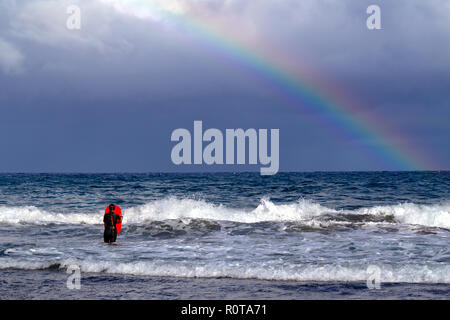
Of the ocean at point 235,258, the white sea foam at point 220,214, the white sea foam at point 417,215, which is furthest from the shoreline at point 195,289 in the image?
the white sea foam at point 417,215

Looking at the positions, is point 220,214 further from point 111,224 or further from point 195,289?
point 195,289

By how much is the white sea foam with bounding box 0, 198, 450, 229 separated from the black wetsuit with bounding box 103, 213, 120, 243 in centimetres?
691

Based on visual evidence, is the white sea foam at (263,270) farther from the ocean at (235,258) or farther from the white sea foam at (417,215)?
the white sea foam at (417,215)

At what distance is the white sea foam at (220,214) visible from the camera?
22.4 meters

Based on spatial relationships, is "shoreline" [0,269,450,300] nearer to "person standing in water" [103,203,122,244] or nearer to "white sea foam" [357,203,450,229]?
"person standing in water" [103,203,122,244]

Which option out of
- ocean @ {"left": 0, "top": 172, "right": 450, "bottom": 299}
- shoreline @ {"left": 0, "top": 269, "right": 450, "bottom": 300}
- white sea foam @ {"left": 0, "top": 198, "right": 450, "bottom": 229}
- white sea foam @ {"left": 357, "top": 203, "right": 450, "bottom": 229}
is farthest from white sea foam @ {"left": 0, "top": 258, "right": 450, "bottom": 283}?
white sea foam @ {"left": 357, "top": 203, "right": 450, "bottom": 229}

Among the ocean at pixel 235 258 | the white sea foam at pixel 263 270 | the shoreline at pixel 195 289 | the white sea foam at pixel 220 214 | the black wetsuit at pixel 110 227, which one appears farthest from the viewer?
the white sea foam at pixel 220 214

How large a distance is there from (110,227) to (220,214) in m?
10.8

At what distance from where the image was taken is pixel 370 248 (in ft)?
46.1

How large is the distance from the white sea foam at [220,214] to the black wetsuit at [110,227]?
6.91m

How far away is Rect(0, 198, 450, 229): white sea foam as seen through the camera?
73.6 ft

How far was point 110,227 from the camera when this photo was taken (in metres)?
15.2

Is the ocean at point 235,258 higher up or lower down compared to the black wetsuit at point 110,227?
lower down
